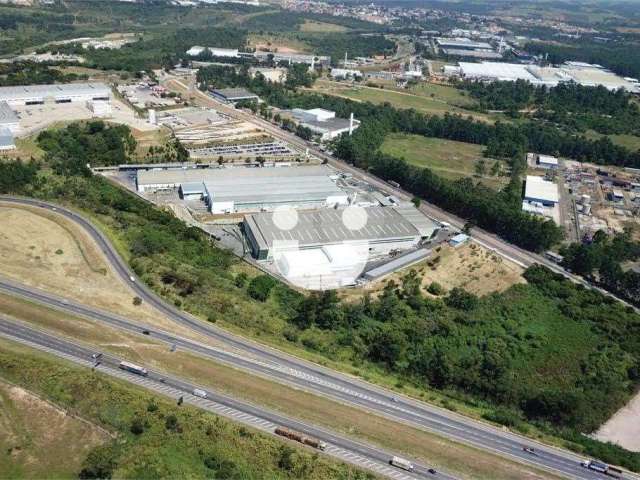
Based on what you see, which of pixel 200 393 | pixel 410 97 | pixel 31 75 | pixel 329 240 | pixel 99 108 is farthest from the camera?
pixel 410 97

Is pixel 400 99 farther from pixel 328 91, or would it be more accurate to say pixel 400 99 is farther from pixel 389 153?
pixel 389 153

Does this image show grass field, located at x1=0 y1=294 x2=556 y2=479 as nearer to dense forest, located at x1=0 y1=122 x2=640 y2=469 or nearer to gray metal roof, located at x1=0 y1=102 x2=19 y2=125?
dense forest, located at x1=0 y1=122 x2=640 y2=469

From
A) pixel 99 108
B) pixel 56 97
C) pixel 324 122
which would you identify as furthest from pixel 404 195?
pixel 56 97

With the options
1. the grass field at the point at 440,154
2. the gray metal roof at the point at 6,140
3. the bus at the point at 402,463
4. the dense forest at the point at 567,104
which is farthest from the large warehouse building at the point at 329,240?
the dense forest at the point at 567,104

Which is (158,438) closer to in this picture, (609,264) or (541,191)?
(609,264)

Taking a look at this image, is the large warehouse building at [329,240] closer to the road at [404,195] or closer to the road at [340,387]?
the road at [404,195]

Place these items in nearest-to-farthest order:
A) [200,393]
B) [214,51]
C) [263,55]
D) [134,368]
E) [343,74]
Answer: [200,393]
[134,368]
[343,74]
[214,51]
[263,55]
